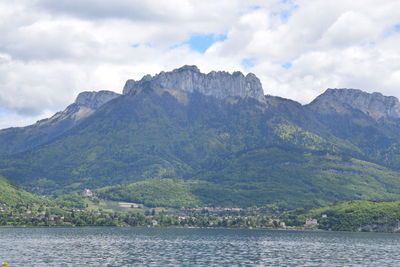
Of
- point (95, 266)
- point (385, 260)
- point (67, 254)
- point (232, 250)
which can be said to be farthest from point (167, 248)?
point (385, 260)

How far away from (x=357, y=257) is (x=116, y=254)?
72438mm

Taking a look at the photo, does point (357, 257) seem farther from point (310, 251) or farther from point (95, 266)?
point (95, 266)

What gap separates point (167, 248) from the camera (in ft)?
632

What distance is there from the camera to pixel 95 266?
453 feet

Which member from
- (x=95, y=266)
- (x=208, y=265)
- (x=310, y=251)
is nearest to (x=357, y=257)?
(x=310, y=251)

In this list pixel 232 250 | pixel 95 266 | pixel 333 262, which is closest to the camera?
pixel 95 266

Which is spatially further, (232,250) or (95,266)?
(232,250)

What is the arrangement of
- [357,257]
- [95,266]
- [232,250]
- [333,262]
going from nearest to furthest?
[95,266], [333,262], [357,257], [232,250]

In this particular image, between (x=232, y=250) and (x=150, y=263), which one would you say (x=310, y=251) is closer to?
(x=232, y=250)

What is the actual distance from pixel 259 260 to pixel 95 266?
46864 millimetres

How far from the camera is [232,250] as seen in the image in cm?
18912

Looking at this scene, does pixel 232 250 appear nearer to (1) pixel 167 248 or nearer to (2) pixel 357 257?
(1) pixel 167 248

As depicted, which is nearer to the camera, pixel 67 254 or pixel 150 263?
pixel 150 263

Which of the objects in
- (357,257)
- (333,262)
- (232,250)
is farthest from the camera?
(232,250)
